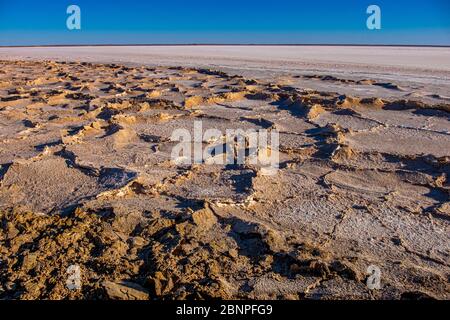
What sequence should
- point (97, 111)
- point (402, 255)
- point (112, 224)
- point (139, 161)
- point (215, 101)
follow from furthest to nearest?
point (215, 101)
point (97, 111)
point (139, 161)
point (112, 224)
point (402, 255)

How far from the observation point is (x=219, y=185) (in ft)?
9.77

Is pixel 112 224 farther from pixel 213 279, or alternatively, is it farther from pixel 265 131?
pixel 265 131

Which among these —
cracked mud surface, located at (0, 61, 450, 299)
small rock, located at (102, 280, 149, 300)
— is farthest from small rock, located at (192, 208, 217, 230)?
small rock, located at (102, 280, 149, 300)

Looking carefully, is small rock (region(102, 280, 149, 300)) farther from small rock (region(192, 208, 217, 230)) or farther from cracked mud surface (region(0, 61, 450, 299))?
small rock (region(192, 208, 217, 230))

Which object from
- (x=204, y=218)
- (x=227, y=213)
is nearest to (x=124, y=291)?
(x=204, y=218)

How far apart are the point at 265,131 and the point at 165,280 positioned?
271 cm

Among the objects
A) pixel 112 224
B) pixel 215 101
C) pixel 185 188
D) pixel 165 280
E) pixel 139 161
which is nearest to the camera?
pixel 165 280

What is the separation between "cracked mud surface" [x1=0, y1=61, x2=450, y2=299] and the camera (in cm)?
192

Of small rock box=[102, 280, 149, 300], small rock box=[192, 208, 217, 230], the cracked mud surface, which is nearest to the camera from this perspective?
small rock box=[102, 280, 149, 300]

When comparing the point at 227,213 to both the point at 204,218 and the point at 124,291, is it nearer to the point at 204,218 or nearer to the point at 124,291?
the point at 204,218

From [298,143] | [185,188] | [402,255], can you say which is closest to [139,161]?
[185,188]

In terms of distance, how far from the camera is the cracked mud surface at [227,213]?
6.30 ft

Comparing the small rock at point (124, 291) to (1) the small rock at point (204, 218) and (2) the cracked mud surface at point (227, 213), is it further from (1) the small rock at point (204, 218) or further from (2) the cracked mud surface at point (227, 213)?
(1) the small rock at point (204, 218)
